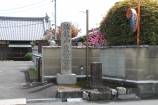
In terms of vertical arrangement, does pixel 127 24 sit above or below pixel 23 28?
below

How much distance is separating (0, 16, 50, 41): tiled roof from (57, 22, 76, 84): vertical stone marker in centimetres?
2366

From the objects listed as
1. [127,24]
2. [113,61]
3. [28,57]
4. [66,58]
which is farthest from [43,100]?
[28,57]

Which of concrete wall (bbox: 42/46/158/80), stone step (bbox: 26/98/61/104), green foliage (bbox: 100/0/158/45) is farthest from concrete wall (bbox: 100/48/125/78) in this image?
stone step (bbox: 26/98/61/104)

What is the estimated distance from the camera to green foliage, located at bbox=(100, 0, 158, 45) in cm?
850

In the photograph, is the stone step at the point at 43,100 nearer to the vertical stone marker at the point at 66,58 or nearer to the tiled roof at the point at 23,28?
the vertical stone marker at the point at 66,58

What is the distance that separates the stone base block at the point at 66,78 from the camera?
360 inches

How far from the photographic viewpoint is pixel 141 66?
8352 mm

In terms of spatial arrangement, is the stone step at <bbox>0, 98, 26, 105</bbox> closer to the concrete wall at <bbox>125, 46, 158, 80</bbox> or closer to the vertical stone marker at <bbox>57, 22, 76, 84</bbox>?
the vertical stone marker at <bbox>57, 22, 76, 84</bbox>

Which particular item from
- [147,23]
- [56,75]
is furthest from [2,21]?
[147,23]

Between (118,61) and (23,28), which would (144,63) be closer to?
(118,61)

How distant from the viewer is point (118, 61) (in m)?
8.94

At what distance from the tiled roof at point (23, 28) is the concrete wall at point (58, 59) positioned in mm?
23200

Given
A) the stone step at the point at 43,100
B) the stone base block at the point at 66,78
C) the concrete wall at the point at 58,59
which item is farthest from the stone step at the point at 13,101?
the concrete wall at the point at 58,59

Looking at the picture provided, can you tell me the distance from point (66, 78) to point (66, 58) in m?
0.87
